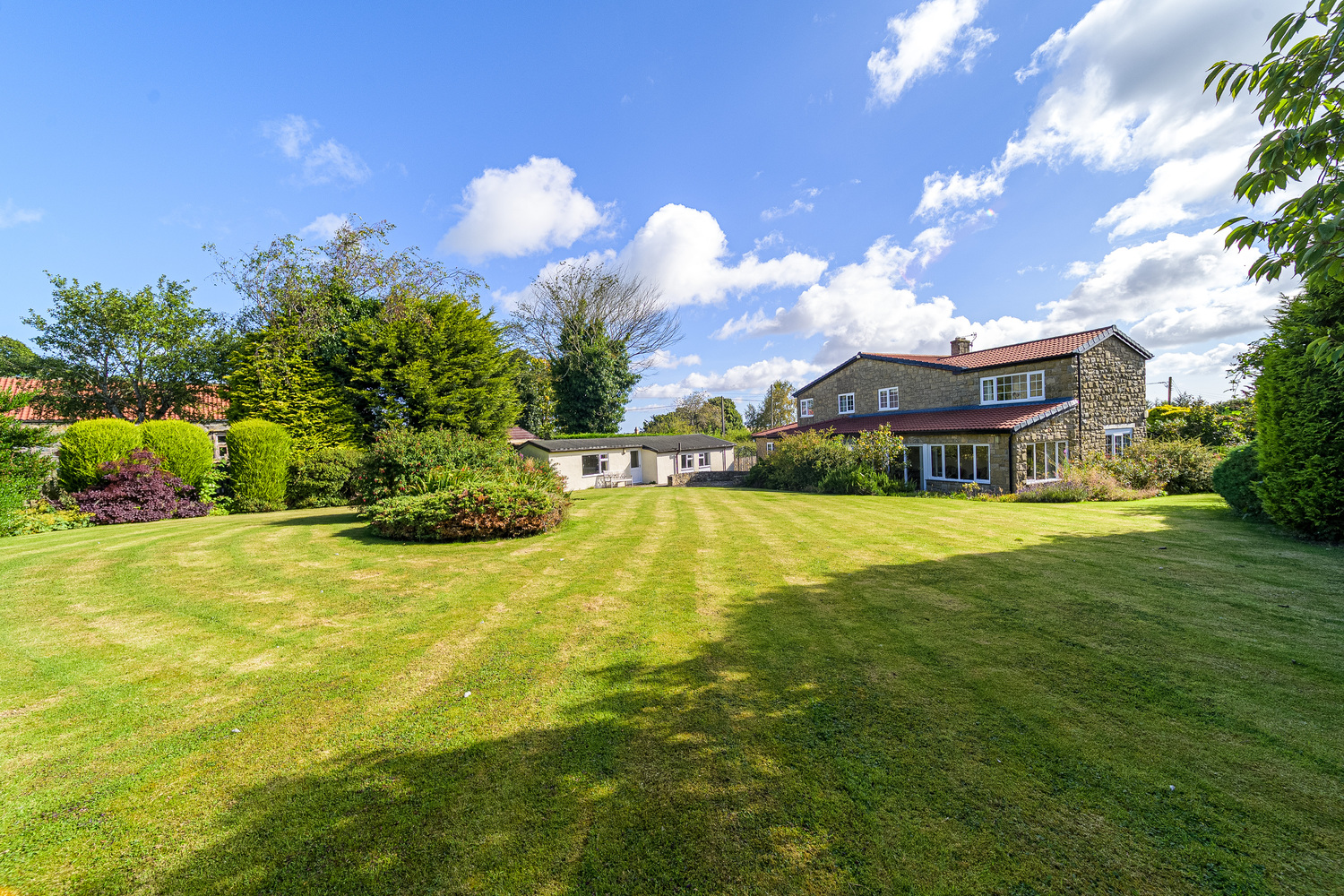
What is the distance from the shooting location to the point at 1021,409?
844 inches

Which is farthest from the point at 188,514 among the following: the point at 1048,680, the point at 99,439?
the point at 1048,680

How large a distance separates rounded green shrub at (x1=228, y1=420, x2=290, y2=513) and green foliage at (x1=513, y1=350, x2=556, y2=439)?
1829 centimetres

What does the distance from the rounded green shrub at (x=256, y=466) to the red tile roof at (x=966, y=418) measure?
2460 cm

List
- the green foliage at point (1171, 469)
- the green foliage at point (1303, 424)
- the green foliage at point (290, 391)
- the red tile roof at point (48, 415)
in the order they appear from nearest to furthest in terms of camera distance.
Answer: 1. the green foliage at point (1303, 424)
2. the green foliage at point (1171, 469)
3. the green foliage at point (290, 391)
4. the red tile roof at point (48, 415)

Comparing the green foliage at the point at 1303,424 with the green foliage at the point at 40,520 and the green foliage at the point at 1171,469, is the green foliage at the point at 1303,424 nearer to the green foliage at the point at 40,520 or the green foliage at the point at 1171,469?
the green foliage at the point at 1171,469

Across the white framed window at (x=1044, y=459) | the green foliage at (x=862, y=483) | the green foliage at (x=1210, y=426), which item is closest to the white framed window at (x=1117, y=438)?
the green foliage at (x=1210, y=426)

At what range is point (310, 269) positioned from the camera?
22375mm

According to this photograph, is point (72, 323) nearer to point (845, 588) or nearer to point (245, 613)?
point (245, 613)

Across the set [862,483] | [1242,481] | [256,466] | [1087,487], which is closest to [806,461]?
[862,483]

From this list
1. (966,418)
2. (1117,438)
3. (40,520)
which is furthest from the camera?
(966,418)

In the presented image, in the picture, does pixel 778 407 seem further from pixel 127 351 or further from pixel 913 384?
pixel 127 351

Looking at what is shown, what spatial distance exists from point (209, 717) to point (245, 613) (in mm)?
2824

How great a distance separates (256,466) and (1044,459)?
1197 inches

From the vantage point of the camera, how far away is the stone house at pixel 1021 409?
19969 mm
